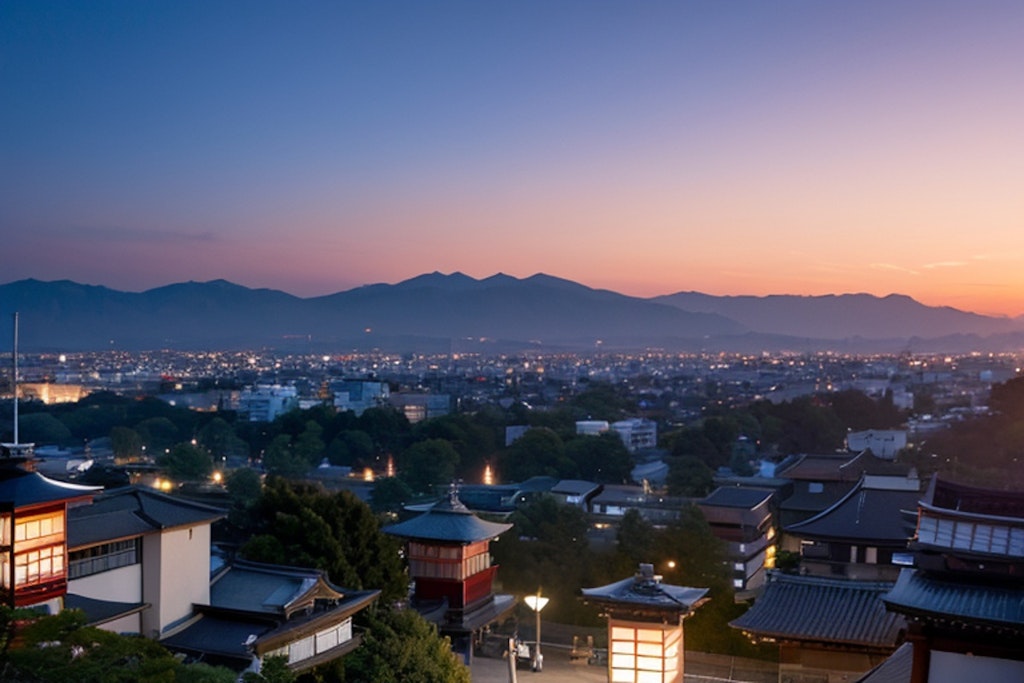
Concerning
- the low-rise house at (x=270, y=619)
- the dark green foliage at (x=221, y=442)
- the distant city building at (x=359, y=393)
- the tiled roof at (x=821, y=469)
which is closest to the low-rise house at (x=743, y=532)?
the tiled roof at (x=821, y=469)

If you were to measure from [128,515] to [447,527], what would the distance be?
22.4 ft

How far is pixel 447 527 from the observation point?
18141mm

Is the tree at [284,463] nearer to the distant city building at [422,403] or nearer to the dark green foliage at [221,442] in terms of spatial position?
the dark green foliage at [221,442]

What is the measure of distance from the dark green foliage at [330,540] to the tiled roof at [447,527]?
0.41 meters

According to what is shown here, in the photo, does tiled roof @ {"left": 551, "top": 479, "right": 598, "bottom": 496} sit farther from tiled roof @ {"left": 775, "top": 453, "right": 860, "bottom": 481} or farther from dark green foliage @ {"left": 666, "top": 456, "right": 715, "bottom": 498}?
tiled roof @ {"left": 775, "top": 453, "right": 860, "bottom": 481}

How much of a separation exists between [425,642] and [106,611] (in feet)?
14.1

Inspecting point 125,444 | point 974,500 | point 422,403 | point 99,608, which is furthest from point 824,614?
point 422,403

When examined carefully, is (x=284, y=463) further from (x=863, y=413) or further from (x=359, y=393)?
(x=359, y=393)

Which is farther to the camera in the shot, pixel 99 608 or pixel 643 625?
pixel 99 608

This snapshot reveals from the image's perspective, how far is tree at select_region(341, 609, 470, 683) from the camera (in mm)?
13148

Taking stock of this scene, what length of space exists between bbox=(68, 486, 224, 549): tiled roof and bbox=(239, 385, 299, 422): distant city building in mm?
59901

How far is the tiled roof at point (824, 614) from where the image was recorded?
1099 centimetres

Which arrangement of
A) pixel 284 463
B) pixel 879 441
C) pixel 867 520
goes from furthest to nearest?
pixel 879 441, pixel 284 463, pixel 867 520

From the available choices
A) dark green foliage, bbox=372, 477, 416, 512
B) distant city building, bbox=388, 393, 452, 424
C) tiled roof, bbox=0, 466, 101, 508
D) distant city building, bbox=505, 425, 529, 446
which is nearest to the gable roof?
tiled roof, bbox=0, 466, 101, 508
